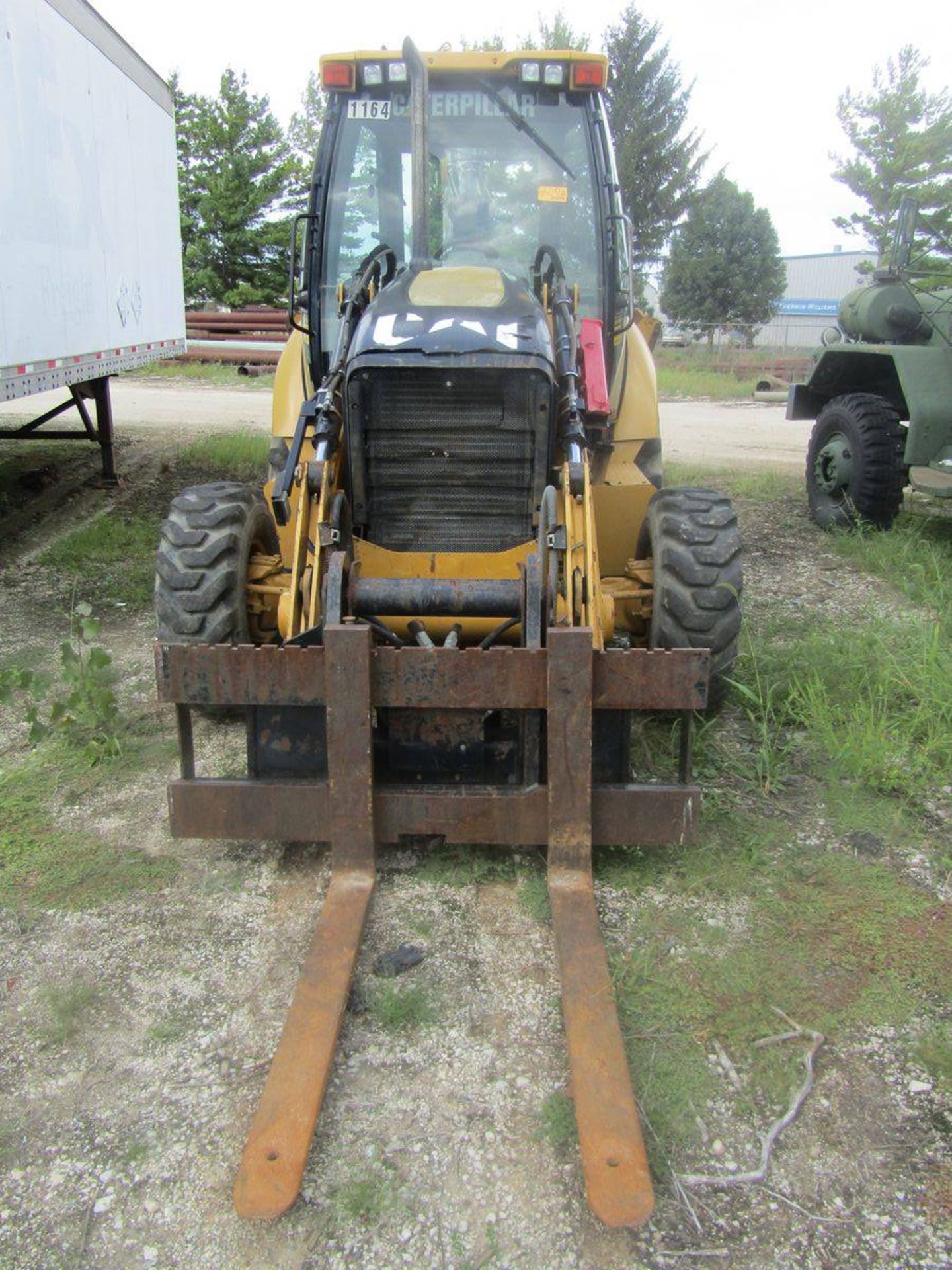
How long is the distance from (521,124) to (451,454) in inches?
72.8

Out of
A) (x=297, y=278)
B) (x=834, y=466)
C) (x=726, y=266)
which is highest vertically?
(x=726, y=266)

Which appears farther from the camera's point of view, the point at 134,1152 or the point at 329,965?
the point at 329,965

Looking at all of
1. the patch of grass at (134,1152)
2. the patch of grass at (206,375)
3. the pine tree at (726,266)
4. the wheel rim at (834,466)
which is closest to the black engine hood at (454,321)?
the patch of grass at (134,1152)

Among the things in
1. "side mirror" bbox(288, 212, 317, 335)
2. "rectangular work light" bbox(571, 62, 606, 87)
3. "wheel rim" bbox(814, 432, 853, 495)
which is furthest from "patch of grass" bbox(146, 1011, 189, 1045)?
"wheel rim" bbox(814, 432, 853, 495)

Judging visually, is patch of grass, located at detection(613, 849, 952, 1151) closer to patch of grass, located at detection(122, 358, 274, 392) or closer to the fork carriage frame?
the fork carriage frame

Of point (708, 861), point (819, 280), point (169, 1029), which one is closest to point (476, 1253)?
point (169, 1029)

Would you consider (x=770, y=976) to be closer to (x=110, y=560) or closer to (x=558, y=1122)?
(x=558, y=1122)

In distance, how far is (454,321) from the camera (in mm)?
3883

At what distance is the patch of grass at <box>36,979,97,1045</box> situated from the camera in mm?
2830

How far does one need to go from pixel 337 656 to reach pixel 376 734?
494mm

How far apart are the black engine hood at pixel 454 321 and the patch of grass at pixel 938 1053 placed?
252cm

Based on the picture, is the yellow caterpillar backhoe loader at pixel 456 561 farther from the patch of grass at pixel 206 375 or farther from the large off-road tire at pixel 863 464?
the patch of grass at pixel 206 375

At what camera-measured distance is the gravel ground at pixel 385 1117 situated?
221 centimetres

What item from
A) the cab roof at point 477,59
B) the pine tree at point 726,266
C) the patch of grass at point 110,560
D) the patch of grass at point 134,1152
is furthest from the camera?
the pine tree at point 726,266
